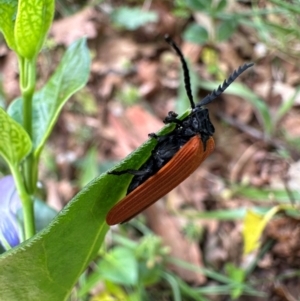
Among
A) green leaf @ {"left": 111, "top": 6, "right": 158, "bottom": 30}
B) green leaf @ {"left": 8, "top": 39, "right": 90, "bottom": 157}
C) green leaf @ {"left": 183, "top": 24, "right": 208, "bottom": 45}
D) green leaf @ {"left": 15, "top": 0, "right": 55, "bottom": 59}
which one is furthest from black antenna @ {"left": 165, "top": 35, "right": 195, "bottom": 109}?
green leaf @ {"left": 111, "top": 6, "right": 158, "bottom": 30}

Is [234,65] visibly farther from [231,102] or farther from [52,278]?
[52,278]

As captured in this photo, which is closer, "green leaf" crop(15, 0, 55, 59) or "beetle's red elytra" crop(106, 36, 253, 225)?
"green leaf" crop(15, 0, 55, 59)

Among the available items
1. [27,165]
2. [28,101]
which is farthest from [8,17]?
[27,165]

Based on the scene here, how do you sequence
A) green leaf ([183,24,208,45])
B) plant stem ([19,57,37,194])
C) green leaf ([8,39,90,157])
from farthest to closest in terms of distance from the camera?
green leaf ([183,24,208,45]) → green leaf ([8,39,90,157]) → plant stem ([19,57,37,194])

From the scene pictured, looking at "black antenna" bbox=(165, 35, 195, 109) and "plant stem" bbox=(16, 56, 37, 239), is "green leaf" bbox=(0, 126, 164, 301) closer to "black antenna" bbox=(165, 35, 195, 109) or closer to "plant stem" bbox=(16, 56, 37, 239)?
"plant stem" bbox=(16, 56, 37, 239)

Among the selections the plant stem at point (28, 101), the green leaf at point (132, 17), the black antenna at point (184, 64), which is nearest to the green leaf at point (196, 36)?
the green leaf at point (132, 17)

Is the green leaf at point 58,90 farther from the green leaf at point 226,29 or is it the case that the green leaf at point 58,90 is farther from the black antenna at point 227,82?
the green leaf at point 226,29

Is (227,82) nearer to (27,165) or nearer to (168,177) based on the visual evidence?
(168,177)
